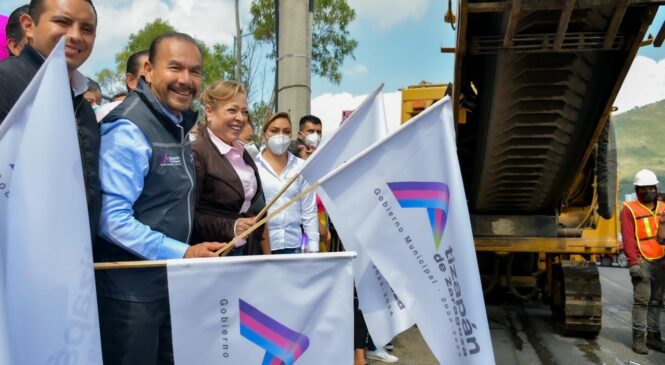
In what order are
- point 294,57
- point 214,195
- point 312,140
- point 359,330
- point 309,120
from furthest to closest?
point 294,57 < point 309,120 < point 312,140 < point 359,330 < point 214,195

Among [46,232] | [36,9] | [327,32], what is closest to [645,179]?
[36,9]

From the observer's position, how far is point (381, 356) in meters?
5.77

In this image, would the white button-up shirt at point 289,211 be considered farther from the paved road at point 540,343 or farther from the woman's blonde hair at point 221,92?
the paved road at point 540,343

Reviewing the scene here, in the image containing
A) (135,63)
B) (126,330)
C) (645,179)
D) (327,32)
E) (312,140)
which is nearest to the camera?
(126,330)

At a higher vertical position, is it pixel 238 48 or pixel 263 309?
pixel 238 48

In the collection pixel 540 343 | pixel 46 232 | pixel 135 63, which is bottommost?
pixel 540 343

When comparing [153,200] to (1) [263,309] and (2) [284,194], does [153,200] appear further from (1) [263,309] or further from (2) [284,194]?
(2) [284,194]

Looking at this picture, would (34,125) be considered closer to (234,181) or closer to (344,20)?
(234,181)

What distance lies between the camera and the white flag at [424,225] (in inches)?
105

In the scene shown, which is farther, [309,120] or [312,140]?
[309,120]

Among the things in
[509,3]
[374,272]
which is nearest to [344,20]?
[509,3]

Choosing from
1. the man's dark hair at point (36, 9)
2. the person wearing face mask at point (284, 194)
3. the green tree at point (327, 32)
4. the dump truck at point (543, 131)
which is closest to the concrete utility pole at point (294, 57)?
the dump truck at point (543, 131)

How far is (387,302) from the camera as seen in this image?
322cm

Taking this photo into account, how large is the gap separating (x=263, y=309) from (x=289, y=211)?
6.76 feet
